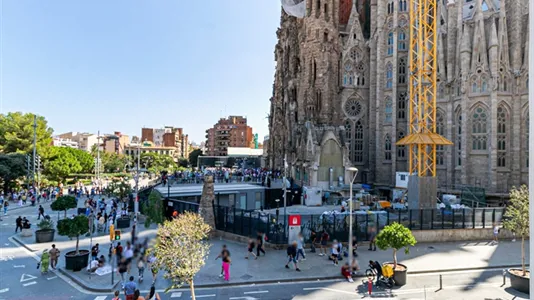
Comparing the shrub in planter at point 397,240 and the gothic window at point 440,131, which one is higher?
the gothic window at point 440,131

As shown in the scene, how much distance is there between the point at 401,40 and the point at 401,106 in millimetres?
8703

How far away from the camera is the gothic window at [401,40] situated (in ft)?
143

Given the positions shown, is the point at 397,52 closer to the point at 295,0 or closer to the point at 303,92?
the point at 303,92

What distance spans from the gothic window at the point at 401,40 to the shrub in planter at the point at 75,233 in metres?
41.7

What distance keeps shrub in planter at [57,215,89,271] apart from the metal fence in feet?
26.6

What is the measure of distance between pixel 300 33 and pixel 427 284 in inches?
1798

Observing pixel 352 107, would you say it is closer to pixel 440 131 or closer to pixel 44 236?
pixel 440 131

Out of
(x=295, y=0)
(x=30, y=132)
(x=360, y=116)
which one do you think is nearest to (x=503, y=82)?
(x=360, y=116)

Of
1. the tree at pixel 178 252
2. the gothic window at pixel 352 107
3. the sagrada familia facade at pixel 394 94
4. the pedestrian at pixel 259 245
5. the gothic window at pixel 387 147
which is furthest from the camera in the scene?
the gothic window at pixel 352 107

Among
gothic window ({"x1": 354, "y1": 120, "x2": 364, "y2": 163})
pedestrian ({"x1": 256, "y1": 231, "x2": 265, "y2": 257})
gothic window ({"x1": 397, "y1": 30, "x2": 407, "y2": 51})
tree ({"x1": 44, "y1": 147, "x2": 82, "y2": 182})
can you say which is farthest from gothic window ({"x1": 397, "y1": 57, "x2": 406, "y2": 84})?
tree ({"x1": 44, "y1": 147, "x2": 82, "y2": 182})

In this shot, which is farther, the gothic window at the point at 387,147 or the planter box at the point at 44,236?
the gothic window at the point at 387,147

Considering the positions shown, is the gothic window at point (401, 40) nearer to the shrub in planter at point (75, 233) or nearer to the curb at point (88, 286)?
the shrub in planter at point (75, 233)

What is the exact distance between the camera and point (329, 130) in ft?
133

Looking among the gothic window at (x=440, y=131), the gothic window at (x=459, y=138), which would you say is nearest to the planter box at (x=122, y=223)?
the gothic window at (x=440, y=131)
